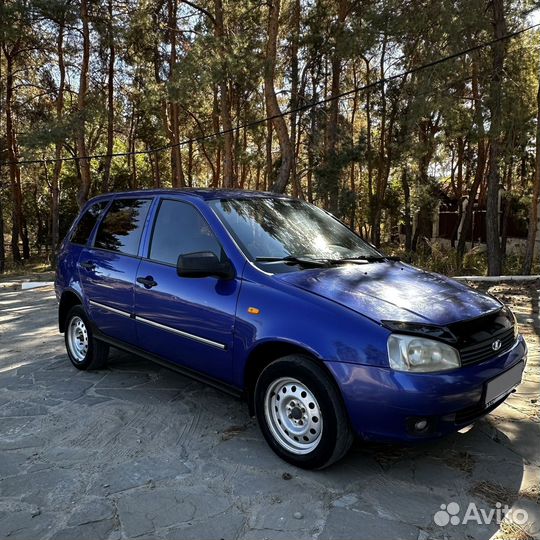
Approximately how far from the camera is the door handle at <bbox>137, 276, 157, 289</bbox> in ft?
12.9

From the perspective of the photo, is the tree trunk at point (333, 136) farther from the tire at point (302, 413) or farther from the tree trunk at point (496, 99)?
the tire at point (302, 413)

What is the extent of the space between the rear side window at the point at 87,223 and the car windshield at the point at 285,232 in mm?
1793

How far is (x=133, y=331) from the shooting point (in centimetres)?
418

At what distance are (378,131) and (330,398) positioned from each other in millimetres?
21510

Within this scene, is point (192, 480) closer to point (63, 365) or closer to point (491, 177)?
point (63, 365)

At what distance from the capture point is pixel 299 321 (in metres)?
2.94

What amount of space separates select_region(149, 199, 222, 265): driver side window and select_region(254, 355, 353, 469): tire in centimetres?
103

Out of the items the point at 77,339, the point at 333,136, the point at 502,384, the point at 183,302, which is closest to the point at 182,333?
the point at 183,302

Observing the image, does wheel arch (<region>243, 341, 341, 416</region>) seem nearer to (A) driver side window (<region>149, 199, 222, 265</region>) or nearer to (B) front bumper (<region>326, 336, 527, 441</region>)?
(B) front bumper (<region>326, 336, 527, 441</region>)

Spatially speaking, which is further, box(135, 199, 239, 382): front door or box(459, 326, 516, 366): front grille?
box(135, 199, 239, 382): front door

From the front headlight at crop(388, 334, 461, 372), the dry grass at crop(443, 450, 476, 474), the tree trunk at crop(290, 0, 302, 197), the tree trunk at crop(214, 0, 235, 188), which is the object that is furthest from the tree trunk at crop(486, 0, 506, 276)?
the front headlight at crop(388, 334, 461, 372)

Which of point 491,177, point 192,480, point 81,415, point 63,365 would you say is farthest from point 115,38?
point 192,480

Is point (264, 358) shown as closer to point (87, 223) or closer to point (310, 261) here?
point (310, 261)

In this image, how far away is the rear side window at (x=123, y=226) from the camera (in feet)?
14.4
